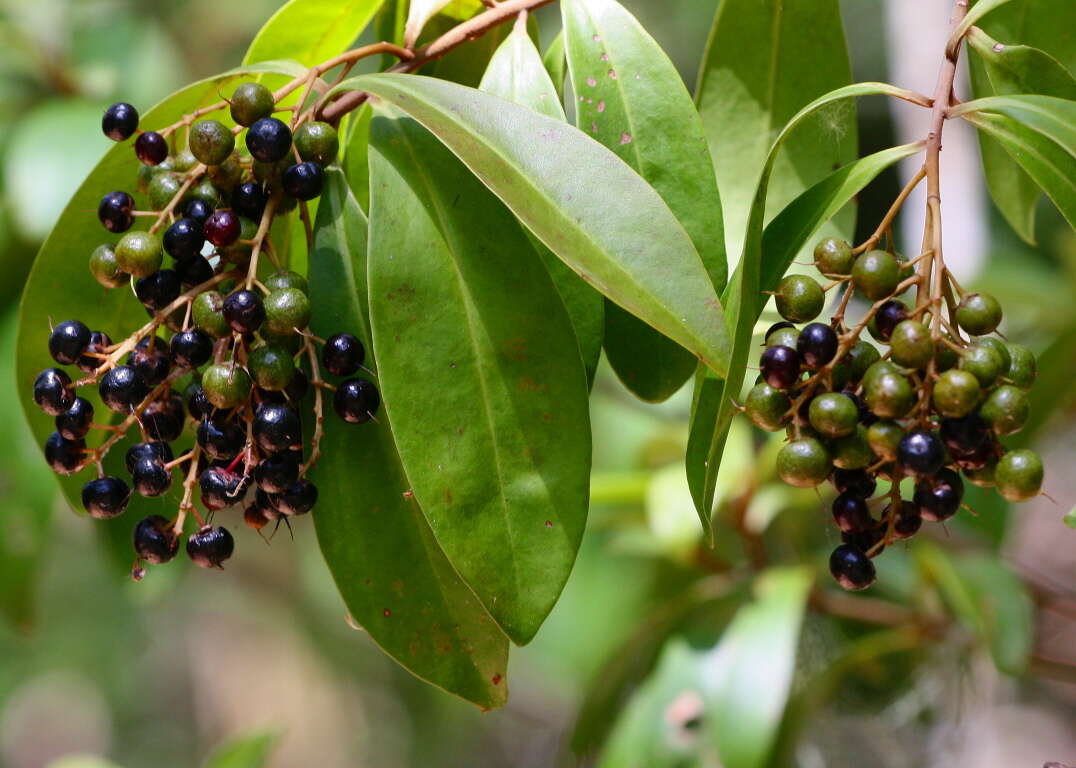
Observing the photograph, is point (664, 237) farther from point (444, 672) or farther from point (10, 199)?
point (10, 199)

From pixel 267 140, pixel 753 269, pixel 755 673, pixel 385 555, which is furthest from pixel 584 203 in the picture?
pixel 755 673

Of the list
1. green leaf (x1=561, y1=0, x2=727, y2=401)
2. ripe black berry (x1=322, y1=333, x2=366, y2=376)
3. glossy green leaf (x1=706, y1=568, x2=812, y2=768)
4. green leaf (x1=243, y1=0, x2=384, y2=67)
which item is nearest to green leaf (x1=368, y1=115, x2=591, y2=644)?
ripe black berry (x1=322, y1=333, x2=366, y2=376)

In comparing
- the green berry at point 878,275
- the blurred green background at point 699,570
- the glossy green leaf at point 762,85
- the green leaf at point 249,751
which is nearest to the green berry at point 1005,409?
the green berry at point 878,275

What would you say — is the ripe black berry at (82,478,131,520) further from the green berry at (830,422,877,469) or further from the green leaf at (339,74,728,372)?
the green berry at (830,422,877,469)

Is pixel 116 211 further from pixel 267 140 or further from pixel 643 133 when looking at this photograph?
pixel 643 133

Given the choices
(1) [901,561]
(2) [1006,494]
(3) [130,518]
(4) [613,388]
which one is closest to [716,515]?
(1) [901,561]

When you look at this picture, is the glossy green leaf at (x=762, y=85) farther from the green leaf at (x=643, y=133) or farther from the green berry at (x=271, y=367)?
the green berry at (x=271, y=367)

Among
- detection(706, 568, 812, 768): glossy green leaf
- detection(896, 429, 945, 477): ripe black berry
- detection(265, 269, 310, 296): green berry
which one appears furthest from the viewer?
detection(706, 568, 812, 768): glossy green leaf
